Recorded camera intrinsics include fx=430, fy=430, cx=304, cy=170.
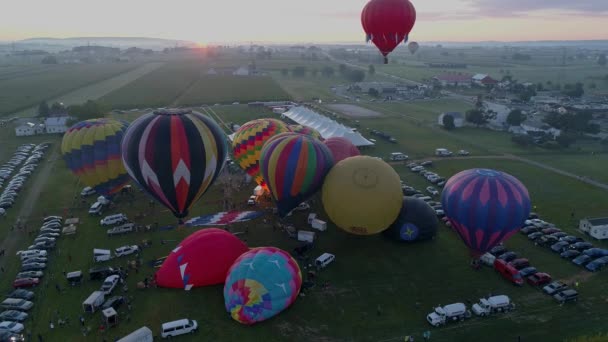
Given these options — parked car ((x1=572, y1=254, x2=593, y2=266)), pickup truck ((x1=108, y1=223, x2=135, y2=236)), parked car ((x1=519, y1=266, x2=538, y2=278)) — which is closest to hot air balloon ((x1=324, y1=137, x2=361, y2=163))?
parked car ((x1=519, y1=266, x2=538, y2=278))

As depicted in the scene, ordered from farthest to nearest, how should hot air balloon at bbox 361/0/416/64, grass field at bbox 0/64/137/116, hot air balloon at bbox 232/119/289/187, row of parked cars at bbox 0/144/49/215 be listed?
grass field at bbox 0/64/137/116, row of parked cars at bbox 0/144/49/215, hot air balloon at bbox 232/119/289/187, hot air balloon at bbox 361/0/416/64

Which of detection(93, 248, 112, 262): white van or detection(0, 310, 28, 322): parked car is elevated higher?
detection(93, 248, 112, 262): white van

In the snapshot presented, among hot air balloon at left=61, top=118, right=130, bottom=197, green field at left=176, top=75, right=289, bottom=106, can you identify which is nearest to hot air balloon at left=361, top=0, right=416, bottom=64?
hot air balloon at left=61, top=118, right=130, bottom=197

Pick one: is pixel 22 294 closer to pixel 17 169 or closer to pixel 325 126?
pixel 17 169

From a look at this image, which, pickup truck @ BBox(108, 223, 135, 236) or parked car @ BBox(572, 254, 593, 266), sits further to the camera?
pickup truck @ BBox(108, 223, 135, 236)

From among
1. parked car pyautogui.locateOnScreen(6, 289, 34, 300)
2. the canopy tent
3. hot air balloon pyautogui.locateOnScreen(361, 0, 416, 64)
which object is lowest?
parked car pyautogui.locateOnScreen(6, 289, 34, 300)

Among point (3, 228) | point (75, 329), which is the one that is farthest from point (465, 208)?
point (3, 228)

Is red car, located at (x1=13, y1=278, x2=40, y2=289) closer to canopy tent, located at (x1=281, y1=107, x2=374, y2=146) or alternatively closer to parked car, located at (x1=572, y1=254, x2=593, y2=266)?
parked car, located at (x1=572, y1=254, x2=593, y2=266)

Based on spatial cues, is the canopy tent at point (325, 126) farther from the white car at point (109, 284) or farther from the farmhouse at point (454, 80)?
the farmhouse at point (454, 80)

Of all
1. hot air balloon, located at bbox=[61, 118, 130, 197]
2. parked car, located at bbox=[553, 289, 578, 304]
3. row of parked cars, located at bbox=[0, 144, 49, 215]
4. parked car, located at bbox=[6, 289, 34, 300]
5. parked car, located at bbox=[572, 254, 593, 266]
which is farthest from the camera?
row of parked cars, located at bbox=[0, 144, 49, 215]
